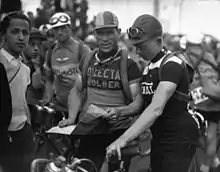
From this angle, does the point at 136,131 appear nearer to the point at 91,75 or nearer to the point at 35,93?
the point at 91,75

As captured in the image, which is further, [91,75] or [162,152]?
[91,75]

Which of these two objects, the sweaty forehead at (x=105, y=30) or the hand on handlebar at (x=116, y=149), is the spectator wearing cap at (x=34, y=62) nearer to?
the sweaty forehead at (x=105, y=30)

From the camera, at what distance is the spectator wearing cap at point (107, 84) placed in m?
5.75

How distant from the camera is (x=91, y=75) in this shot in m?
5.92

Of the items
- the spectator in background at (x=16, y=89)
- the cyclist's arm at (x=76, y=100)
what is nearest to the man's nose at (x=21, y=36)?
the spectator in background at (x=16, y=89)

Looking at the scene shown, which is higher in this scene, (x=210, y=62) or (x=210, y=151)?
(x=210, y=62)

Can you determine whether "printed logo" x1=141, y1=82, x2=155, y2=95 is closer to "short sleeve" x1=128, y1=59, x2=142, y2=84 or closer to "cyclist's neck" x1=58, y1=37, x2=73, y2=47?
"short sleeve" x1=128, y1=59, x2=142, y2=84

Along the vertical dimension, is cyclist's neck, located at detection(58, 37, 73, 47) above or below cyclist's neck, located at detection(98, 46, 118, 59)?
below

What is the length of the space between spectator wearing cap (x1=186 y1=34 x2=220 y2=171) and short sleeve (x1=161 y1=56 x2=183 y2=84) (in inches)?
122

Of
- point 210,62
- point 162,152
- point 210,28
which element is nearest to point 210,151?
point 210,62

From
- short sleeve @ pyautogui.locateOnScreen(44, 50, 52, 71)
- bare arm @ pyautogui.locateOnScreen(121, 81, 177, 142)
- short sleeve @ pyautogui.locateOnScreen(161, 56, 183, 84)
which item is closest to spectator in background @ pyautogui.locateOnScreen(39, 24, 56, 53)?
short sleeve @ pyautogui.locateOnScreen(44, 50, 52, 71)

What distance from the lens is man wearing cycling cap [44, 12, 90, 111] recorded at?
836 centimetres

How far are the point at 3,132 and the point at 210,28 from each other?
1081 cm

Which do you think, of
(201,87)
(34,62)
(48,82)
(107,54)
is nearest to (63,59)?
(34,62)
